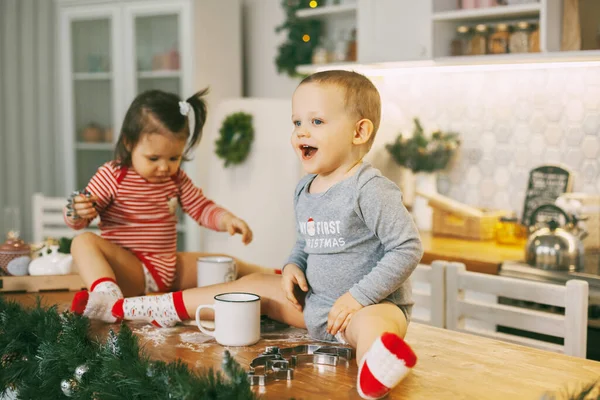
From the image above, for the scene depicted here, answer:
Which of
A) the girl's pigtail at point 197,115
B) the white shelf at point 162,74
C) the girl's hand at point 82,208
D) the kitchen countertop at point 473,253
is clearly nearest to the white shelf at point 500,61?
the kitchen countertop at point 473,253

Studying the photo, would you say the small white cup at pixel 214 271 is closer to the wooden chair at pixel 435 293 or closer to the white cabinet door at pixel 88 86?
the wooden chair at pixel 435 293

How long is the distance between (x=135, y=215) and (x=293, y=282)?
2.08ft

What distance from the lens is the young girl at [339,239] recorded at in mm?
1447

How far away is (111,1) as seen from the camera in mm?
3971

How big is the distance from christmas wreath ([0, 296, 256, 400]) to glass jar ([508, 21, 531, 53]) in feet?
6.33

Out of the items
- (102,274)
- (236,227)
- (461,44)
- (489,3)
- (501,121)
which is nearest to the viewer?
(102,274)

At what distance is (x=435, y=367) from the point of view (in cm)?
136

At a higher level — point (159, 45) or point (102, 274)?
point (159, 45)

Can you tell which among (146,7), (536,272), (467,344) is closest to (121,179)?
(467,344)

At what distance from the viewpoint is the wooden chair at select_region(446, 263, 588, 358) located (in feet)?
5.95

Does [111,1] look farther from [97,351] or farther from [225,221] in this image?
[97,351]

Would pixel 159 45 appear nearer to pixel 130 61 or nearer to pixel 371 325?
pixel 130 61

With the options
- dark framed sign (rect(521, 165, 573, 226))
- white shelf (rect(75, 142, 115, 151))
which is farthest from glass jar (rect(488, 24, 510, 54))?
white shelf (rect(75, 142, 115, 151))

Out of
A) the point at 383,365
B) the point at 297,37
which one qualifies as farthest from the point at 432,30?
the point at 383,365
